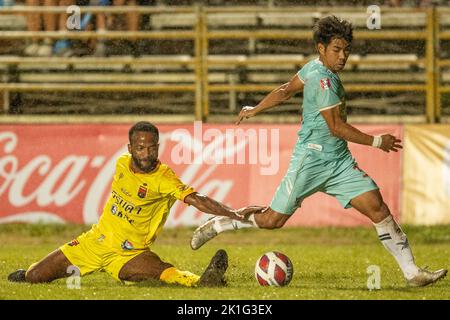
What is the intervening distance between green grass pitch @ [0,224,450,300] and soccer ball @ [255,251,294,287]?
113 mm

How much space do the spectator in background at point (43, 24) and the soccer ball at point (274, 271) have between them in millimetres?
8926

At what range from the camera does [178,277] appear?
34.3 feet

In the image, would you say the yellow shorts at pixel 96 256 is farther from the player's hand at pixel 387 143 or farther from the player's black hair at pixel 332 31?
the player's black hair at pixel 332 31

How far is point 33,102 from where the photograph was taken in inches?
755

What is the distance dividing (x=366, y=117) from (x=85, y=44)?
15.1 feet

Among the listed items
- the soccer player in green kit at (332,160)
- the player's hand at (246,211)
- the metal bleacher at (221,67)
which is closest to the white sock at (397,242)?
the soccer player in green kit at (332,160)

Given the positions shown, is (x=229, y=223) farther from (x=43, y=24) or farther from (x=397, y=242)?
(x=43, y=24)

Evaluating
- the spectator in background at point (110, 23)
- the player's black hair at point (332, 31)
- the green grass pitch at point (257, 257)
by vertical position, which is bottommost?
the green grass pitch at point (257, 257)

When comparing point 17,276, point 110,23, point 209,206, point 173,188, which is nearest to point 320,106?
point 209,206

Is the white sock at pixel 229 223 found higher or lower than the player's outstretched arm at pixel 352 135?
lower

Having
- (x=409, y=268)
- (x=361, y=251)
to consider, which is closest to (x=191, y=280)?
(x=409, y=268)

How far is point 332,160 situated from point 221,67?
8533 millimetres

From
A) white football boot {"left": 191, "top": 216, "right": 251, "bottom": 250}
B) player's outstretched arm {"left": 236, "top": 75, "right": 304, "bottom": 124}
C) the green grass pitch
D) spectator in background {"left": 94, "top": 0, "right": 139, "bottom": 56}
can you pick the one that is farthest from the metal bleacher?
white football boot {"left": 191, "top": 216, "right": 251, "bottom": 250}

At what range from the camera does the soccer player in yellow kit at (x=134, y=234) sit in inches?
410
